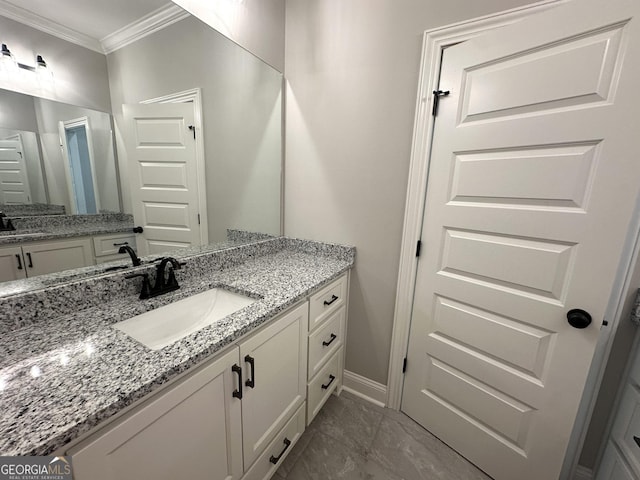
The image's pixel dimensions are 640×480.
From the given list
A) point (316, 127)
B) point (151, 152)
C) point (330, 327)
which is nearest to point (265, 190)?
point (316, 127)

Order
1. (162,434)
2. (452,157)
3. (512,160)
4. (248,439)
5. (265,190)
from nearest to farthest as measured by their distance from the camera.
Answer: (162,434) < (248,439) < (512,160) < (452,157) < (265,190)

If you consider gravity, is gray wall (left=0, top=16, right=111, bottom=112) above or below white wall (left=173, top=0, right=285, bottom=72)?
below

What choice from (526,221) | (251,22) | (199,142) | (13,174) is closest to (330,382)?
(526,221)

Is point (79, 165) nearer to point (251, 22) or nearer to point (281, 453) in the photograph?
point (251, 22)

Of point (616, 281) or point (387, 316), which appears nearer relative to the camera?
point (616, 281)

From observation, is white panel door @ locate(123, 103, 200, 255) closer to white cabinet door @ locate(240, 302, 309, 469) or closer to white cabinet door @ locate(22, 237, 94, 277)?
white cabinet door @ locate(22, 237, 94, 277)

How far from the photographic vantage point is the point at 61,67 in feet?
2.85

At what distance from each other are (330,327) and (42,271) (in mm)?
1277

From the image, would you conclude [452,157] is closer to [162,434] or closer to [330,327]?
[330,327]

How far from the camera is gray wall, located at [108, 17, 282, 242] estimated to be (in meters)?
1.07

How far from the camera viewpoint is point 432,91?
129 centimetres

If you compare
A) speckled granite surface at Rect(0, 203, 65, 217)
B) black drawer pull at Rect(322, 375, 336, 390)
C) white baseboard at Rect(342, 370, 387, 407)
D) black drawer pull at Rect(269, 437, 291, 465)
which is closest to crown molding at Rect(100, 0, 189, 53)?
speckled granite surface at Rect(0, 203, 65, 217)

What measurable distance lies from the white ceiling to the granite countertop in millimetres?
979

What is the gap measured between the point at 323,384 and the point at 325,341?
0.92 feet
